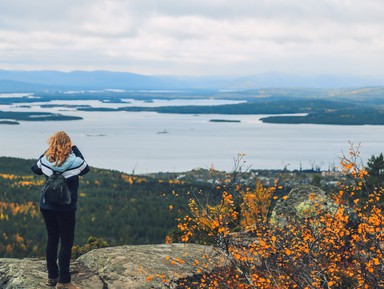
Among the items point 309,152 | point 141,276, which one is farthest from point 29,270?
point 309,152

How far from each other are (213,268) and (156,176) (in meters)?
125

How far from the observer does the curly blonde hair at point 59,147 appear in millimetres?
10516

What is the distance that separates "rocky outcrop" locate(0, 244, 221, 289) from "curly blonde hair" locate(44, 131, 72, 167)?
319 cm

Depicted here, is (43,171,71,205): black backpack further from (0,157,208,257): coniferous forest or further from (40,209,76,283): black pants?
(0,157,208,257): coniferous forest

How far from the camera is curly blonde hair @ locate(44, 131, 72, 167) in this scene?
10.5 metres

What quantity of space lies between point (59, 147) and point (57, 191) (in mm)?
916

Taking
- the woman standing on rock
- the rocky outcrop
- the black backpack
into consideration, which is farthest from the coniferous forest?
the black backpack

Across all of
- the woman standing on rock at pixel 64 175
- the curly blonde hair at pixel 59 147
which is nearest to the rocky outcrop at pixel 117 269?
the woman standing on rock at pixel 64 175

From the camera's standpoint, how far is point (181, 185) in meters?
113

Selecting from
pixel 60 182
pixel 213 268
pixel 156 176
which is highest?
pixel 60 182

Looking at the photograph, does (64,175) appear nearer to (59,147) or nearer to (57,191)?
(57,191)

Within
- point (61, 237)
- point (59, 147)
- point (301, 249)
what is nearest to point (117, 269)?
point (61, 237)

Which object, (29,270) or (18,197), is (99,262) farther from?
(18,197)

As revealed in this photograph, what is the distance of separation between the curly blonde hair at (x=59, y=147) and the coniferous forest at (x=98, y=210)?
4138cm
